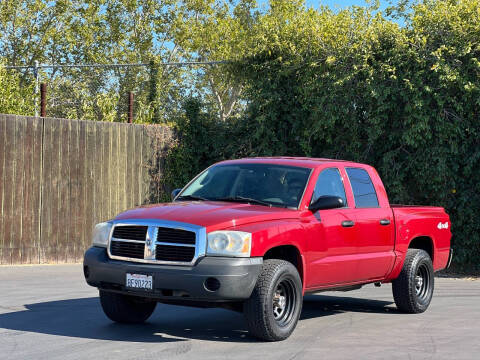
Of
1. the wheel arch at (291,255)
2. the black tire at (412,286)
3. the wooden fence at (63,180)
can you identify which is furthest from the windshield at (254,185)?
the wooden fence at (63,180)

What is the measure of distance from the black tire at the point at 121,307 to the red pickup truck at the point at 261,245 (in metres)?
0.01

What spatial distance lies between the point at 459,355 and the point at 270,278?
1902 millimetres

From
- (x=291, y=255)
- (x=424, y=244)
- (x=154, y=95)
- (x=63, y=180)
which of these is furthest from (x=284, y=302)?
(x=154, y=95)

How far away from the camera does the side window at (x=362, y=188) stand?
9.96m

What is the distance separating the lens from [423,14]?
53.8 ft

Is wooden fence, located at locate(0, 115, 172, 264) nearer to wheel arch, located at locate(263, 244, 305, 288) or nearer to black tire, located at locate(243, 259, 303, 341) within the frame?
wheel arch, located at locate(263, 244, 305, 288)

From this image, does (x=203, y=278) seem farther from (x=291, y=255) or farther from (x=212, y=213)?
(x=291, y=255)

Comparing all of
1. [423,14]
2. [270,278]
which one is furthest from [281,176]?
[423,14]

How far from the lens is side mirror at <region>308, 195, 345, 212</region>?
29.0 feet

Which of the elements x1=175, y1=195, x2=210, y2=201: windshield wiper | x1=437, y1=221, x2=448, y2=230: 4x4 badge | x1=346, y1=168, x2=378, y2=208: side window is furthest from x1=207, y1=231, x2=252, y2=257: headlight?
x1=437, y1=221, x2=448, y2=230: 4x4 badge

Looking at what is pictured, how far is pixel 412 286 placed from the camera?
10492 mm

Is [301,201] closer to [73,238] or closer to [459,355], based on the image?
[459,355]

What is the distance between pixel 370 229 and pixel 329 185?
2.57 feet

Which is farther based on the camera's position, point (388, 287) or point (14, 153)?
point (14, 153)
